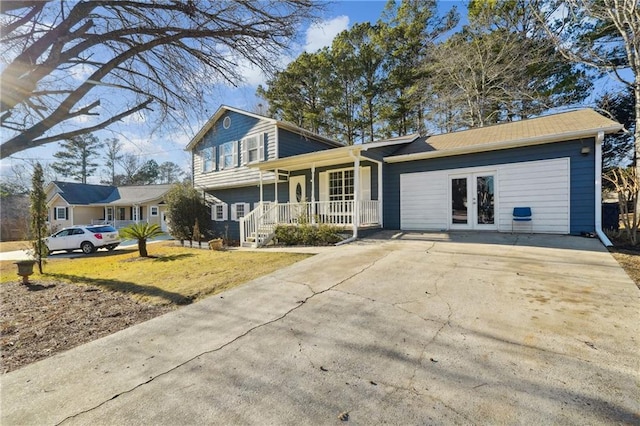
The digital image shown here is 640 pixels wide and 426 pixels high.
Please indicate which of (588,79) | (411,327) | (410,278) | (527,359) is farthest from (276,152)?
(588,79)

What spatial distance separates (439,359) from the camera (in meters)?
2.68

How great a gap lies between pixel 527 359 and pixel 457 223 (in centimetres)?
813

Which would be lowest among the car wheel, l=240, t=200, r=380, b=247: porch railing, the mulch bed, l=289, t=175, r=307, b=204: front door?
the car wheel

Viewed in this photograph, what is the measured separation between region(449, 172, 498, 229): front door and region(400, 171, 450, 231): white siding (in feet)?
0.96

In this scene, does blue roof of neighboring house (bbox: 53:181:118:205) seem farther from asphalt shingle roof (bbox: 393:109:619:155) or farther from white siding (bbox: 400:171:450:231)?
asphalt shingle roof (bbox: 393:109:619:155)

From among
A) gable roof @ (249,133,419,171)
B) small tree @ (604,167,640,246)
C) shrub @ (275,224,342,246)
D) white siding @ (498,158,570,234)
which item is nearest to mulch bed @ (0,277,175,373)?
shrub @ (275,224,342,246)

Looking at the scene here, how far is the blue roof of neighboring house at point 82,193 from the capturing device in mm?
26920

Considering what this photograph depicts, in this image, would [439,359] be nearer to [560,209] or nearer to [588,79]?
[560,209]

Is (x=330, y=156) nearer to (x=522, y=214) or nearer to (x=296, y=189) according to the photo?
(x=296, y=189)

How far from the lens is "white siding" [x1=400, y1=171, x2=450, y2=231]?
10312mm

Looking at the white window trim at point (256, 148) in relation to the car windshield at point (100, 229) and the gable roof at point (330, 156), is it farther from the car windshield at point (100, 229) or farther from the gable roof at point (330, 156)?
the car windshield at point (100, 229)

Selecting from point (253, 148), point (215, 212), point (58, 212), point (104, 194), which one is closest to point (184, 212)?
point (215, 212)

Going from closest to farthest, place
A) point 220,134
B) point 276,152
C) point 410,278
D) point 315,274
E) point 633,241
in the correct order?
point 410,278
point 315,274
point 633,241
point 276,152
point 220,134

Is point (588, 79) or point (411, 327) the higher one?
point (588, 79)
